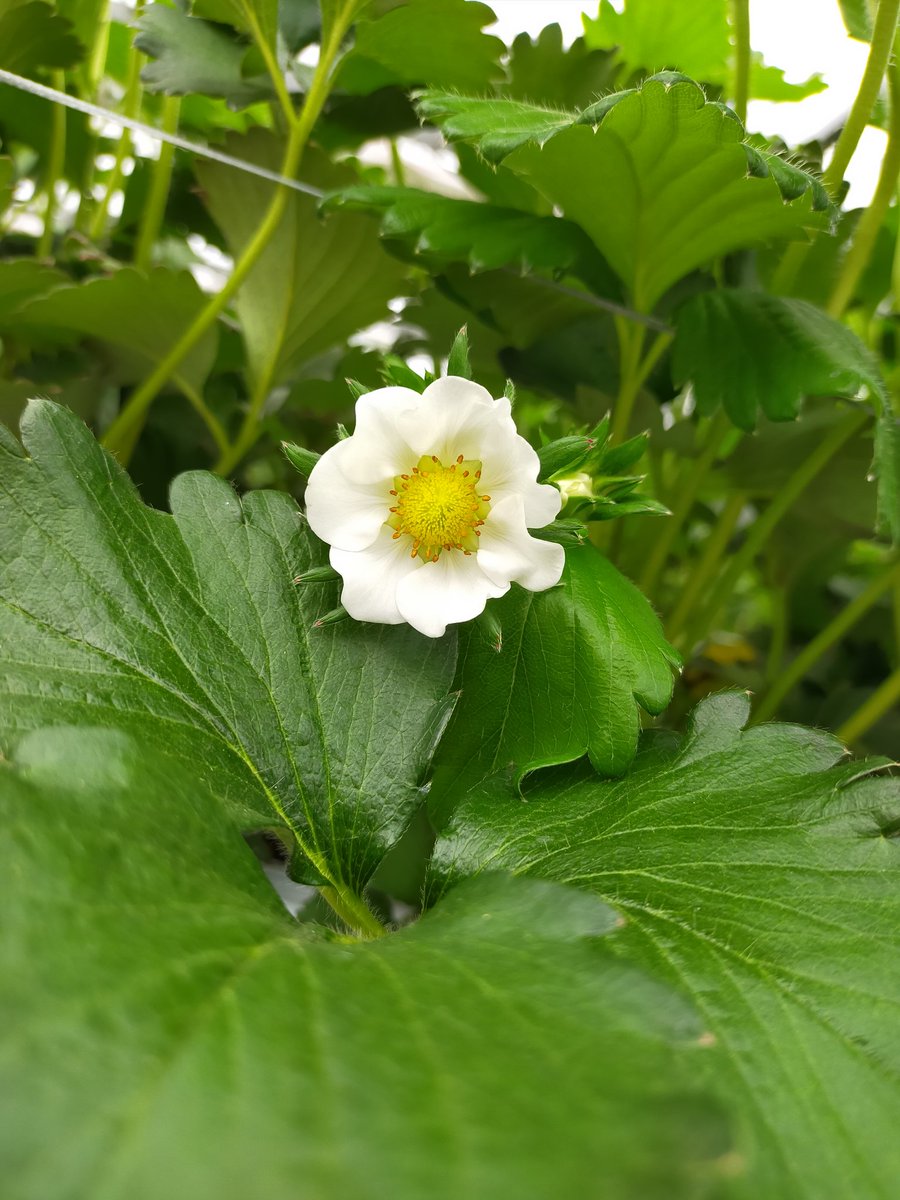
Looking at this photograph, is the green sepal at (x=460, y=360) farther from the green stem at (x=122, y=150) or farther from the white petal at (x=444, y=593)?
the green stem at (x=122, y=150)

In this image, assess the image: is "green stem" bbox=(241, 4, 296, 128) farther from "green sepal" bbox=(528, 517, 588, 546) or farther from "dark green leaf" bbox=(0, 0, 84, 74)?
"green sepal" bbox=(528, 517, 588, 546)

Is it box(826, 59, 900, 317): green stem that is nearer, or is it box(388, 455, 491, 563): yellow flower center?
box(388, 455, 491, 563): yellow flower center

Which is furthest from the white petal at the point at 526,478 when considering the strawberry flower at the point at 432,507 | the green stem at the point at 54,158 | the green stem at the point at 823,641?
the green stem at the point at 54,158

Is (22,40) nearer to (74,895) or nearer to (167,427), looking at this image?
(167,427)

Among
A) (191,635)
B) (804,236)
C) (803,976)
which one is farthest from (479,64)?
(803,976)

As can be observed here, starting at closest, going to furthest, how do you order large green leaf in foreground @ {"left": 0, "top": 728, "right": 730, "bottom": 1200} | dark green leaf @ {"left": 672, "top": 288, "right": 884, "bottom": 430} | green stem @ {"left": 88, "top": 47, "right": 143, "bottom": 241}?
large green leaf in foreground @ {"left": 0, "top": 728, "right": 730, "bottom": 1200} < dark green leaf @ {"left": 672, "top": 288, "right": 884, "bottom": 430} < green stem @ {"left": 88, "top": 47, "right": 143, "bottom": 241}

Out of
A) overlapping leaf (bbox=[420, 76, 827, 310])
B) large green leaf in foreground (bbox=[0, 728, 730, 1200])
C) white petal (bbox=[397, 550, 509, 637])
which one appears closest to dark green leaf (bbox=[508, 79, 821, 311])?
overlapping leaf (bbox=[420, 76, 827, 310])

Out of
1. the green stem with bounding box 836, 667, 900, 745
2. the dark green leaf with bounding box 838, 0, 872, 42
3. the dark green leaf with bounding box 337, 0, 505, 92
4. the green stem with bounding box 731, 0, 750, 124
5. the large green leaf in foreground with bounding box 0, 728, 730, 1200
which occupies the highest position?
the dark green leaf with bounding box 838, 0, 872, 42
